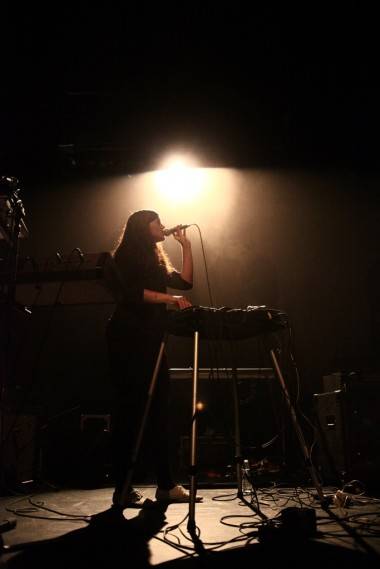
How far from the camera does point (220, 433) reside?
365 cm

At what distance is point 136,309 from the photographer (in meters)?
2.45

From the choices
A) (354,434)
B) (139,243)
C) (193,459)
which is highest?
(139,243)

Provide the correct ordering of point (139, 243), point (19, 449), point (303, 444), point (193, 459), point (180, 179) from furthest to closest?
1. point (180, 179)
2. point (19, 449)
3. point (139, 243)
4. point (303, 444)
5. point (193, 459)

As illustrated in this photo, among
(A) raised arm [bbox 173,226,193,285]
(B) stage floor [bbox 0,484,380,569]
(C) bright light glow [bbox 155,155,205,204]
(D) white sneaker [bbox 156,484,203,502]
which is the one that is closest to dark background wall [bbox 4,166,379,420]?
(C) bright light glow [bbox 155,155,205,204]

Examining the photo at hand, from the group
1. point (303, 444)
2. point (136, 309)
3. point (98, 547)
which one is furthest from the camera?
point (136, 309)

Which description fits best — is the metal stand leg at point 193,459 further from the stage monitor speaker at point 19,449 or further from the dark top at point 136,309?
the stage monitor speaker at point 19,449

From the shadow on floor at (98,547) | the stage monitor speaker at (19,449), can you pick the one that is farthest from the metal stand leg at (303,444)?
the stage monitor speaker at (19,449)

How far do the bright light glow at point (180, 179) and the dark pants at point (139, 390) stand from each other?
2761mm

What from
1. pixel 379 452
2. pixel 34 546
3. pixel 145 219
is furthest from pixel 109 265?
pixel 379 452

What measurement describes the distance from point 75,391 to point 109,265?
2158 mm

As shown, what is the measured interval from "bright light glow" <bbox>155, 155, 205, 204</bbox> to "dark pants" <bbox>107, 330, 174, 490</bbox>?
276cm

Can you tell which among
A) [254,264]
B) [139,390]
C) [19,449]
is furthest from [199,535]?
[254,264]

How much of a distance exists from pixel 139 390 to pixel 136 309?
426 millimetres

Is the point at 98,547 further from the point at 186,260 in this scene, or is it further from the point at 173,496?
the point at 186,260
